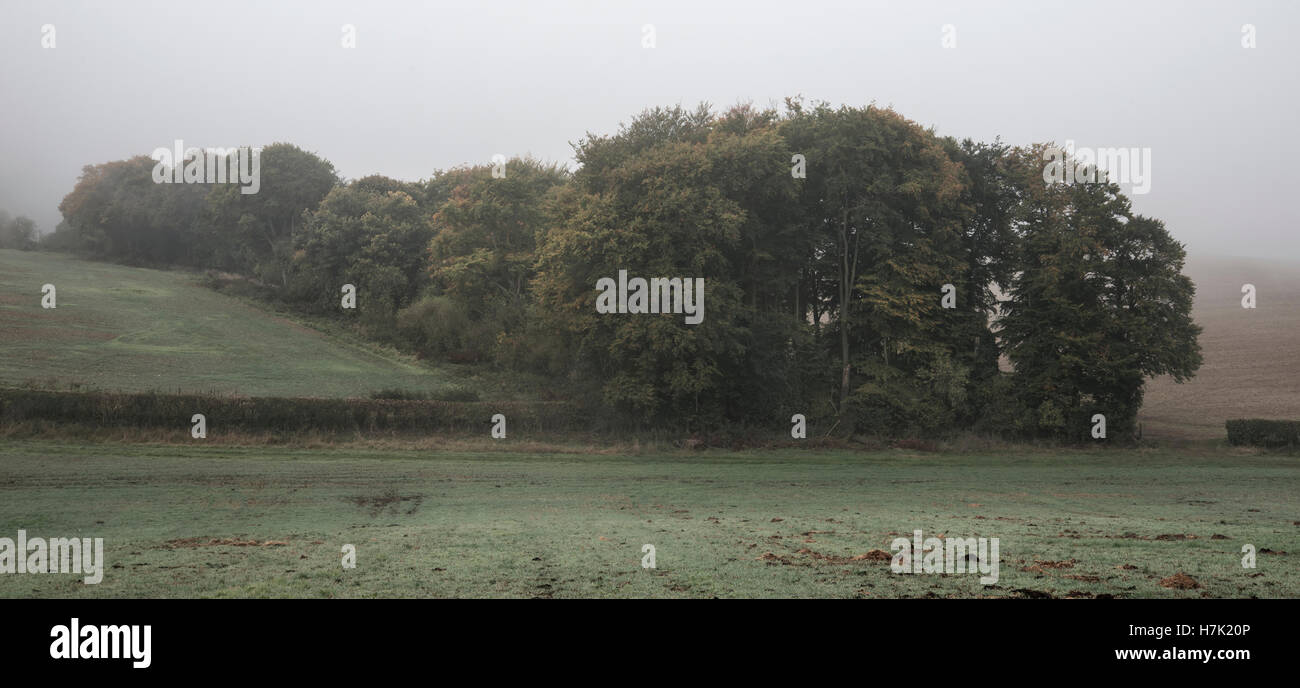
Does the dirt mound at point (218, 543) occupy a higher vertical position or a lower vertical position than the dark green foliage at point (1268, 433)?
higher

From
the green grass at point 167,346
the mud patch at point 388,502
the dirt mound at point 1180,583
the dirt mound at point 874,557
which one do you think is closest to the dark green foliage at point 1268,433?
the dirt mound at point 1180,583

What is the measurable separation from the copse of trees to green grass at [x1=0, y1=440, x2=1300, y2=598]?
7.15 metres

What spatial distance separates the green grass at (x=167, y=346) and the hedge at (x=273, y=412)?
239 inches

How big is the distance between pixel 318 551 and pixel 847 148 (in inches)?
1573

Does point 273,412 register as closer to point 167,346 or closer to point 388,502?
point 388,502

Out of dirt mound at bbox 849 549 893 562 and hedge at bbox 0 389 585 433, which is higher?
hedge at bbox 0 389 585 433

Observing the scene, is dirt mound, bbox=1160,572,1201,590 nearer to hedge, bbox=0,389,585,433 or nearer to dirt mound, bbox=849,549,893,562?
dirt mound, bbox=849,549,893,562

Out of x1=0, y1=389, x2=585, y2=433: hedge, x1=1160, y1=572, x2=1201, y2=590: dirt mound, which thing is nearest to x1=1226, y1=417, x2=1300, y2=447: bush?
x1=0, y1=389, x2=585, y2=433: hedge

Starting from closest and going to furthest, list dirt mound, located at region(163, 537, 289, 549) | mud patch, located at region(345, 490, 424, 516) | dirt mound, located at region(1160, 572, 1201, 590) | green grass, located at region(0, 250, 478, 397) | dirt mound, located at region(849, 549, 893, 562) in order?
dirt mound, located at region(1160, 572, 1201, 590)
dirt mound, located at region(849, 549, 893, 562)
dirt mound, located at region(163, 537, 289, 549)
mud patch, located at region(345, 490, 424, 516)
green grass, located at region(0, 250, 478, 397)

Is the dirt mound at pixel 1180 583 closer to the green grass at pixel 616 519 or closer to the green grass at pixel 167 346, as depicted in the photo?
the green grass at pixel 616 519

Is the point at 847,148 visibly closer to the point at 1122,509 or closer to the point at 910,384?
the point at 910,384

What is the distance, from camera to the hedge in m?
30.3

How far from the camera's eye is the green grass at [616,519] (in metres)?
10.0
